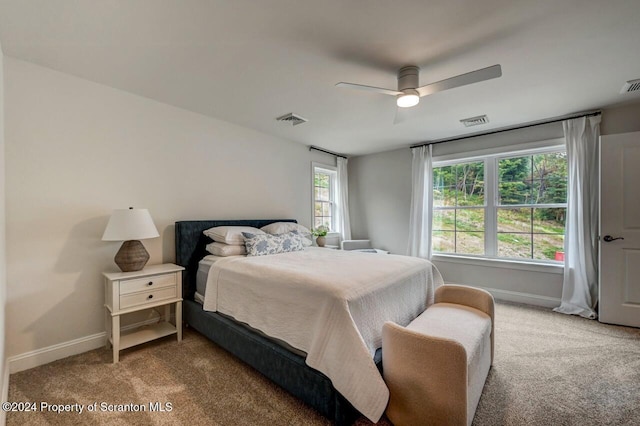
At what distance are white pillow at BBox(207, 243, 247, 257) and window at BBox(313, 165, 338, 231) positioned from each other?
2.01 metres

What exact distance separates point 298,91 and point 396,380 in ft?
8.21

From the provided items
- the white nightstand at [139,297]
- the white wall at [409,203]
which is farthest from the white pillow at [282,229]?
the white wall at [409,203]

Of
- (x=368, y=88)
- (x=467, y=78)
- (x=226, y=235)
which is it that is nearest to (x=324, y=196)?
(x=226, y=235)

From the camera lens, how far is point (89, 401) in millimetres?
1733

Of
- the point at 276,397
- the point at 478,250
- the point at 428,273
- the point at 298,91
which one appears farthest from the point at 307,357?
the point at 478,250

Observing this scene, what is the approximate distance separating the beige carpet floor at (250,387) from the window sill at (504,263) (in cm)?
103

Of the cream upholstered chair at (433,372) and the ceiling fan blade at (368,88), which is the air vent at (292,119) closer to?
the ceiling fan blade at (368,88)

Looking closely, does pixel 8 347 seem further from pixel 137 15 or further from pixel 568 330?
pixel 568 330

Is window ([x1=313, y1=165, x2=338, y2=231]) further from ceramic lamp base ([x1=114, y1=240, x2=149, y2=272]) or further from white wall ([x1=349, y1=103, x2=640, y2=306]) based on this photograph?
ceramic lamp base ([x1=114, y1=240, x2=149, y2=272])

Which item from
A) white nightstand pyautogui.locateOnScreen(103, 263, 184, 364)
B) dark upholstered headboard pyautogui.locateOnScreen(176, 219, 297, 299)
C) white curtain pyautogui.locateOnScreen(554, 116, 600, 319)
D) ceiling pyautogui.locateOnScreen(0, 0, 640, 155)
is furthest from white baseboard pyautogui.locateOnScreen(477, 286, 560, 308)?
white nightstand pyautogui.locateOnScreen(103, 263, 184, 364)

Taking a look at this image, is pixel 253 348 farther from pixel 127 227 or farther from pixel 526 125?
pixel 526 125

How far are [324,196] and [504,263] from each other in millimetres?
3078

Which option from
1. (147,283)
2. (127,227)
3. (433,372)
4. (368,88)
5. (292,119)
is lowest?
(433,372)

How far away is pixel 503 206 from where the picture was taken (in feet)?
12.9
